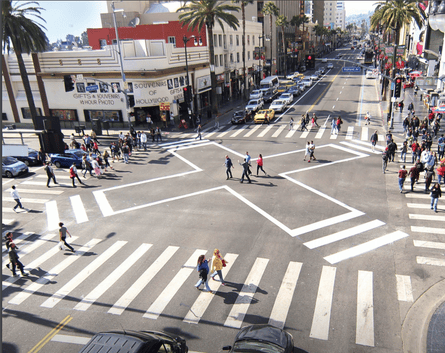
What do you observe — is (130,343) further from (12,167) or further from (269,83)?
(269,83)

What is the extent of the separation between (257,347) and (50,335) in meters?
6.18

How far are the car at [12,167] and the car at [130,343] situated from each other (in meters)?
21.7

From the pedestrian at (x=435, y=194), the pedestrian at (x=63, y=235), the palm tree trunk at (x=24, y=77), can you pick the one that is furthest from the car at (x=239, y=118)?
the pedestrian at (x=63, y=235)

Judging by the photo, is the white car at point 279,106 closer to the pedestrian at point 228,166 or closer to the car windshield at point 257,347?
the pedestrian at point 228,166

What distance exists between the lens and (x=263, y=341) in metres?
8.14

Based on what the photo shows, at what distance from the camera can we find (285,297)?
11078mm

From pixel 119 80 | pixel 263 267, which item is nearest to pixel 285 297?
pixel 263 267

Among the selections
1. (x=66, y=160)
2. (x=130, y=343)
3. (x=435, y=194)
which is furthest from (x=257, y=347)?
(x=66, y=160)

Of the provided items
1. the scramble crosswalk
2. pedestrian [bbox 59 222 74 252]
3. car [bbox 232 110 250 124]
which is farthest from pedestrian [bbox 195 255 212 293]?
car [bbox 232 110 250 124]

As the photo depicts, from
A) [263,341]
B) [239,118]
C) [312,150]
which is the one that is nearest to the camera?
[263,341]

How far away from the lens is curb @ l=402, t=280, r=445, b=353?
30.1 feet

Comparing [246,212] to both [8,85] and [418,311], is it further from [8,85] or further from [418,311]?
[8,85]

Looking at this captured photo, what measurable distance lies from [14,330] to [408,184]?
19.5 metres

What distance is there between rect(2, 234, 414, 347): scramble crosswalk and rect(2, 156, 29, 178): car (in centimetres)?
1295
